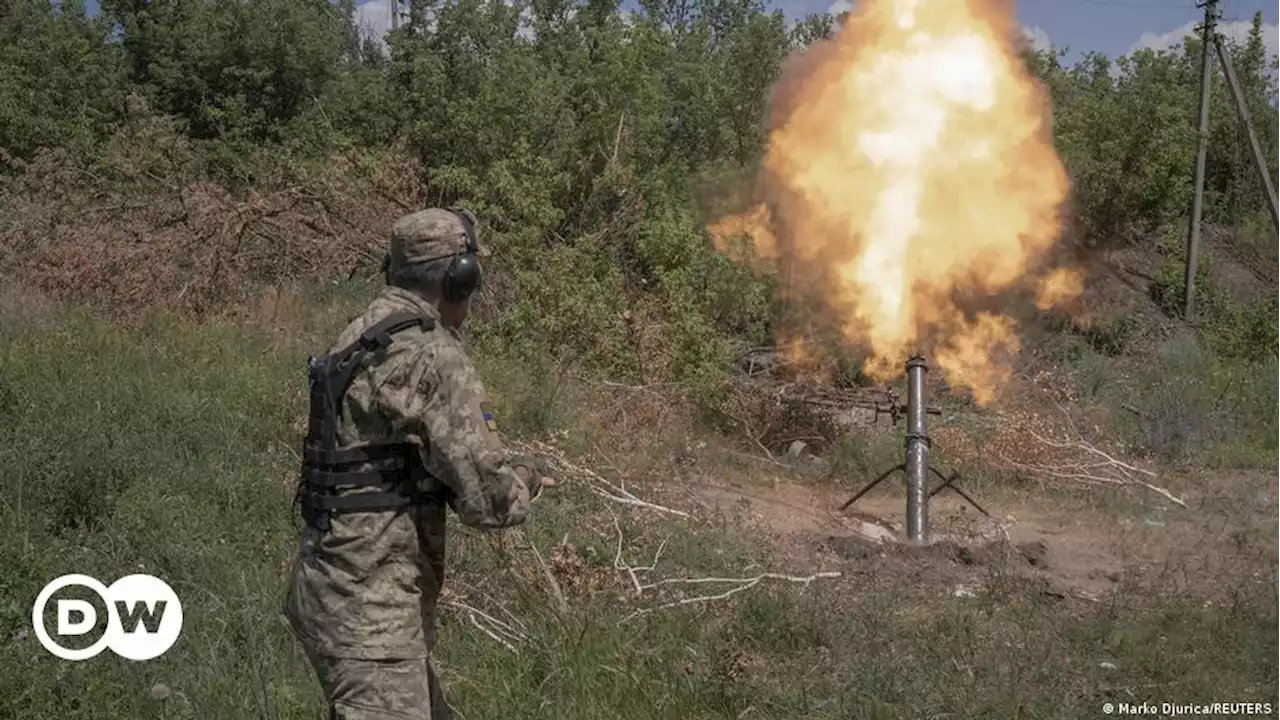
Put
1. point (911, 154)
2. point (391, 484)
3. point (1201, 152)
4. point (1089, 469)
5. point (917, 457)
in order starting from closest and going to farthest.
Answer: point (391, 484) < point (917, 457) < point (911, 154) < point (1089, 469) < point (1201, 152)

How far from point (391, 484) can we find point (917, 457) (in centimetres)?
485

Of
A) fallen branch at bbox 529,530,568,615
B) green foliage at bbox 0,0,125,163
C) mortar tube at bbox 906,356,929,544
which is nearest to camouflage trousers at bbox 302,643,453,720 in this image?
fallen branch at bbox 529,530,568,615

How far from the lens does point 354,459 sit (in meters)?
2.95

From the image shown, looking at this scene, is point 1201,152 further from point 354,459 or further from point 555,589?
point 354,459

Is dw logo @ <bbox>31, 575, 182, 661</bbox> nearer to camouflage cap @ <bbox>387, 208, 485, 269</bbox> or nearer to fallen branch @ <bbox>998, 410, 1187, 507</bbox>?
camouflage cap @ <bbox>387, 208, 485, 269</bbox>

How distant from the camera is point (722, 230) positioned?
1150 centimetres

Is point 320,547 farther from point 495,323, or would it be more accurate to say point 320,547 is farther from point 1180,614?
point 495,323

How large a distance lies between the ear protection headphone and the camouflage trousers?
1.07 meters

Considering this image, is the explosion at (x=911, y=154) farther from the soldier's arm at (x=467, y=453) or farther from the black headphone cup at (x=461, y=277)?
the soldier's arm at (x=467, y=453)

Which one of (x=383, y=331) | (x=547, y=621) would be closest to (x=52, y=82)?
(x=547, y=621)

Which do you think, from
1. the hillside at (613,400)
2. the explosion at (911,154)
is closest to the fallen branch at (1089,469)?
the hillside at (613,400)

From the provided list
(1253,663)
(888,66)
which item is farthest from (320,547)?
(888,66)

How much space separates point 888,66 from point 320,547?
6325mm

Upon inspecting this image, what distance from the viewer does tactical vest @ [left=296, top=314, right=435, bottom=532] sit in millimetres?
2945
